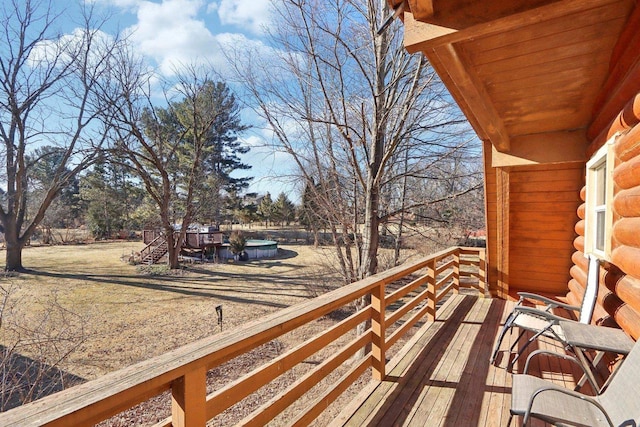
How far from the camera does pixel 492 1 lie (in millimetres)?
1405

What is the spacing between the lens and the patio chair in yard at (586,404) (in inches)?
53.9

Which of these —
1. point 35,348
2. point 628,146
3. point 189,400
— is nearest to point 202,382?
point 189,400

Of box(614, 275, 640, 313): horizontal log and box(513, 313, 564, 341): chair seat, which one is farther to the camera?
box(513, 313, 564, 341): chair seat

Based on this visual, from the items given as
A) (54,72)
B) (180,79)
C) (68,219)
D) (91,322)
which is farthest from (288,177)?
(68,219)

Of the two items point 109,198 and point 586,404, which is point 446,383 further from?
point 109,198

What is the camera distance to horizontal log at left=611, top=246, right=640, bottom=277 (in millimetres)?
1854

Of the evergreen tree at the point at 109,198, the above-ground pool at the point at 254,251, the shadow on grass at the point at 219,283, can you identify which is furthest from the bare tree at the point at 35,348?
the evergreen tree at the point at 109,198

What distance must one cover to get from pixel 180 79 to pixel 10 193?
7578mm

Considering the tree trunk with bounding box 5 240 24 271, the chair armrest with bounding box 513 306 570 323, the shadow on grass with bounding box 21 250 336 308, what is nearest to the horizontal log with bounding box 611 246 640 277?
the chair armrest with bounding box 513 306 570 323

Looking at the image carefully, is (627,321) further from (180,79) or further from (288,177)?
(180,79)

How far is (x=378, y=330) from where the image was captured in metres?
2.54

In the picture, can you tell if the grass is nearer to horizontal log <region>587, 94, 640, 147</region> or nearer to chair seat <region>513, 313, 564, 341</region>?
chair seat <region>513, 313, 564, 341</region>

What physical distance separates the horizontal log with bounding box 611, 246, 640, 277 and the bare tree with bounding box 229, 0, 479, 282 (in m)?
2.93

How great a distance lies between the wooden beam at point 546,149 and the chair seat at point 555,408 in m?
2.53
